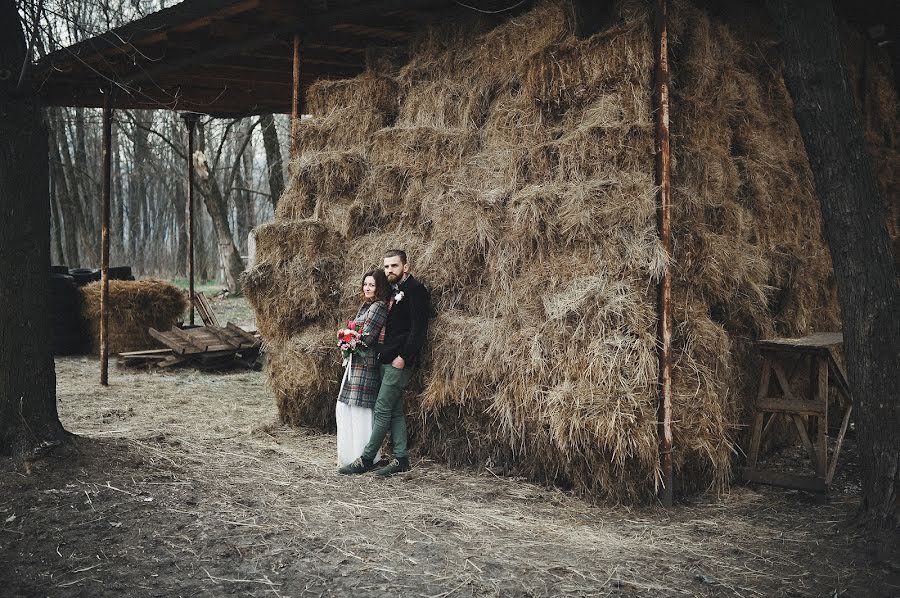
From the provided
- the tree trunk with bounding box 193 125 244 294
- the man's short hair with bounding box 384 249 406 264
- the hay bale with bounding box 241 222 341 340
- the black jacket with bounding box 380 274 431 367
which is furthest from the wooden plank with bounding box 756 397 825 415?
the tree trunk with bounding box 193 125 244 294

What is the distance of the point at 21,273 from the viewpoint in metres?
6.19

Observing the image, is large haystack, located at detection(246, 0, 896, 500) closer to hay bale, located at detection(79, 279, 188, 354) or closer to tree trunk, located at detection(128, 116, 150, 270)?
hay bale, located at detection(79, 279, 188, 354)

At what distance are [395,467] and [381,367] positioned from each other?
890 millimetres

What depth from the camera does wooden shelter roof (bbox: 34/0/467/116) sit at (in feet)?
26.0

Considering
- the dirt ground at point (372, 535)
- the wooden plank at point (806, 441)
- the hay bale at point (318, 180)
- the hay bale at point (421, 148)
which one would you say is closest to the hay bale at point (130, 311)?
the hay bale at point (318, 180)

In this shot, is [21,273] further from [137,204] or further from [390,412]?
[137,204]

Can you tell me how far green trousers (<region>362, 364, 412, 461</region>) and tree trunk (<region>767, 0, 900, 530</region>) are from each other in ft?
11.5

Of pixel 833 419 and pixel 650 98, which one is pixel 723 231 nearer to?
pixel 650 98

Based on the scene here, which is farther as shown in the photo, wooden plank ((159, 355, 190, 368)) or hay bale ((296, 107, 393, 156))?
wooden plank ((159, 355, 190, 368))

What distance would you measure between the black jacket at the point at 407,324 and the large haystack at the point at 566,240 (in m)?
0.28

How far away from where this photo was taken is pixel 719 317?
6578 millimetres

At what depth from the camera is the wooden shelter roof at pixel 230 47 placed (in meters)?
7.93

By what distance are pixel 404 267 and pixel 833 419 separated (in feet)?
16.5

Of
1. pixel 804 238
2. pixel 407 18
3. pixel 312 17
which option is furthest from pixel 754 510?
pixel 312 17
